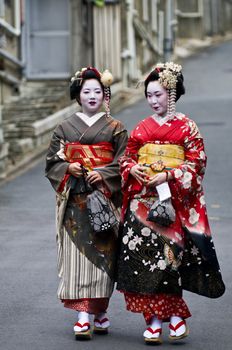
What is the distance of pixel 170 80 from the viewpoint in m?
8.59

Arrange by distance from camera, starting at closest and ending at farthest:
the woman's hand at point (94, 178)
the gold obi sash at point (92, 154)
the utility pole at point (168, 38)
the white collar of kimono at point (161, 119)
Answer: the white collar of kimono at point (161, 119)
the woman's hand at point (94, 178)
the gold obi sash at point (92, 154)
the utility pole at point (168, 38)

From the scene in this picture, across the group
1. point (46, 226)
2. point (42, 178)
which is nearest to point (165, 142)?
point (46, 226)

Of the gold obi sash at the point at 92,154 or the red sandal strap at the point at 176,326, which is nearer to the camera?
the red sandal strap at the point at 176,326

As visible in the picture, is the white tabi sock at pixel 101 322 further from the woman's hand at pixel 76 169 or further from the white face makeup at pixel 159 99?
the white face makeup at pixel 159 99

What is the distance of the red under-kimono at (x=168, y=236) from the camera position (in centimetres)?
849

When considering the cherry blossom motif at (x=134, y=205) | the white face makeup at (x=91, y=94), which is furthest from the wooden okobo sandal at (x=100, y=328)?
the white face makeup at (x=91, y=94)

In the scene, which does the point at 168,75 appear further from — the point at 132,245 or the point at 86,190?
the point at 132,245

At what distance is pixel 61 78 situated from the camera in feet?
84.0

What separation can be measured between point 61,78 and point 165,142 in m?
17.3

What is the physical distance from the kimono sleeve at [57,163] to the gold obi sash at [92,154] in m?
0.10

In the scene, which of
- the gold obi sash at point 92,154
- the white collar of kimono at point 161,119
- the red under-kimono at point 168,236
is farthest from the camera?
the gold obi sash at point 92,154

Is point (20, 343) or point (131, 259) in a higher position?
point (131, 259)

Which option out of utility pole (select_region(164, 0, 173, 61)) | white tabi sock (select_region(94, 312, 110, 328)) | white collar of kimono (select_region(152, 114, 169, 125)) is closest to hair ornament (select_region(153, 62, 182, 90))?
white collar of kimono (select_region(152, 114, 169, 125))

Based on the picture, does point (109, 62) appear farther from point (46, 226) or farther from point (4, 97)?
point (46, 226)
